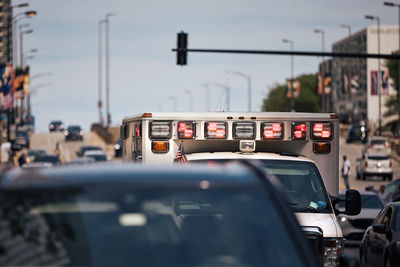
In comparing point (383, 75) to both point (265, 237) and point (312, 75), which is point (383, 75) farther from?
point (312, 75)

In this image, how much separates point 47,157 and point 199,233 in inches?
1867

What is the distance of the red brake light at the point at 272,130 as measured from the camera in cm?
1298

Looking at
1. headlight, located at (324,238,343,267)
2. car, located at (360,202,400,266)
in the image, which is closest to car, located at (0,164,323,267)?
headlight, located at (324,238,343,267)

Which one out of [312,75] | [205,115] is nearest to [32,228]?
[205,115]

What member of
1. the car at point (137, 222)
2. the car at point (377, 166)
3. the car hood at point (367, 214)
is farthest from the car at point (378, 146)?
the car at point (137, 222)

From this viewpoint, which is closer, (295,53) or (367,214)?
(367,214)

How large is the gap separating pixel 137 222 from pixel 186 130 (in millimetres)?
8517

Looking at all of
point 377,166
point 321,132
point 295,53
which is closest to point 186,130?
point 321,132

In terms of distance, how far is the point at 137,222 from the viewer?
4.62 m

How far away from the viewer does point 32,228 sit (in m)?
4.43

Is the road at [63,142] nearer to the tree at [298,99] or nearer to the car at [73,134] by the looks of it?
the car at [73,134]

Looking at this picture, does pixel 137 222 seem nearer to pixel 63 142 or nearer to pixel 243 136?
pixel 243 136

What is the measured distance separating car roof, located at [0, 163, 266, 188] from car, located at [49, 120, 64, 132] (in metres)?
124

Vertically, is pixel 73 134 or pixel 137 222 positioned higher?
pixel 137 222
